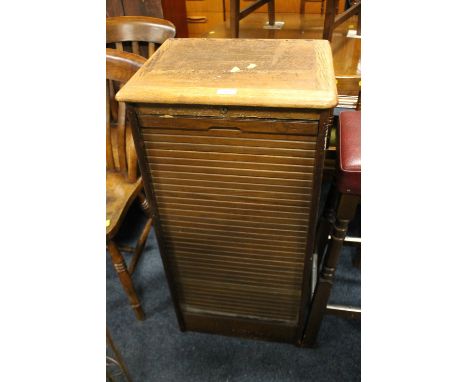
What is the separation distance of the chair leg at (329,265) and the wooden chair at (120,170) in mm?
698

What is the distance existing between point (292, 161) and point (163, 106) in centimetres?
32

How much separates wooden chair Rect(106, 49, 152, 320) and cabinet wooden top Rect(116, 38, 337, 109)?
0.83 ft

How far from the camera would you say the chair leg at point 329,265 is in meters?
0.99

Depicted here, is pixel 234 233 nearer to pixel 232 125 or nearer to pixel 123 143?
pixel 232 125

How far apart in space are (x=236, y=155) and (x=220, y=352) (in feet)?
3.00

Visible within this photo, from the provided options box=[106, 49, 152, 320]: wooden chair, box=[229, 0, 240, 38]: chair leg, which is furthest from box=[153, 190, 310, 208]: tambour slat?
box=[229, 0, 240, 38]: chair leg

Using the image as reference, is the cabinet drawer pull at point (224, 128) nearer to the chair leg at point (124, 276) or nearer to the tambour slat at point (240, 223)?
the tambour slat at point (240, 223)

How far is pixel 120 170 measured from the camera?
4.59 feet

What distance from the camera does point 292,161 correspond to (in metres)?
0.85

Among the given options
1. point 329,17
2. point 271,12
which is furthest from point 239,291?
point 271,12

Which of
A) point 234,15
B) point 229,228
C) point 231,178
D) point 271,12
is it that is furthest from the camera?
point 271,12

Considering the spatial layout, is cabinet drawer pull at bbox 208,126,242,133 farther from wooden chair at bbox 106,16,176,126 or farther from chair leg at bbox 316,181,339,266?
wooden chair at bbox 106,16,176,126
